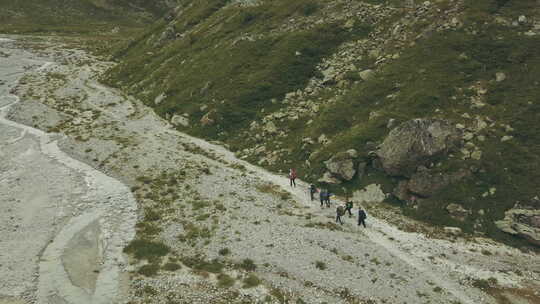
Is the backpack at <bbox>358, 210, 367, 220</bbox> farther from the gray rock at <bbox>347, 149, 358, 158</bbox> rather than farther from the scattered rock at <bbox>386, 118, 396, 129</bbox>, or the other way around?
the scattered rock at <bbox>386, 118, 396, 129</bbox>

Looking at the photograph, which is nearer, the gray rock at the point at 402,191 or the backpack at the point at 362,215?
the backpack at the point at 362,215

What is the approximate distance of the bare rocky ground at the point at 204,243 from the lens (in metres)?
30.9

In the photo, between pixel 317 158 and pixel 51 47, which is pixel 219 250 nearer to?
pixel 317 158

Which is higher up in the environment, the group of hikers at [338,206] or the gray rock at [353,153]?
the gray rock at [353,153]

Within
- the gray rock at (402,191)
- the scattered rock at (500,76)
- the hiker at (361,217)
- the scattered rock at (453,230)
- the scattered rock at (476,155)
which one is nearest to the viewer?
the scattered rock at (453,230)

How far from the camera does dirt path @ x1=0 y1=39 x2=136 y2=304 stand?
1195 inches

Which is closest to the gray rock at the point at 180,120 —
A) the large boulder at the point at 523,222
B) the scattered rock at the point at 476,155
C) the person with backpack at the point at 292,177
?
the person with backpack at the point at 292,177

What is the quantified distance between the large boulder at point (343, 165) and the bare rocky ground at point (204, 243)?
340 centimetres

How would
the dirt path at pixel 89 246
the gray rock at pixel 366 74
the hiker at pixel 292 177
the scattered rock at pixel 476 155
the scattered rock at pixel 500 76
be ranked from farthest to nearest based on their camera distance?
the gray rock at pixel 366 74, the scattered rock at pixel 500 76, the hiker at pixel 292 177, the scattered rock at pixel 476 155, the dirt path at pixel 89 246

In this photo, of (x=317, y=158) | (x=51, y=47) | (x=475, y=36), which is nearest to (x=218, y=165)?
(x=317, y=158)

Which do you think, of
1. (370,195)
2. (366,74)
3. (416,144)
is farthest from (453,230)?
(366,74)

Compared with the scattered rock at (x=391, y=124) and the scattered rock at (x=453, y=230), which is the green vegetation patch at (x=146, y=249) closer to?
the scattered rock at (x=453, y=230)

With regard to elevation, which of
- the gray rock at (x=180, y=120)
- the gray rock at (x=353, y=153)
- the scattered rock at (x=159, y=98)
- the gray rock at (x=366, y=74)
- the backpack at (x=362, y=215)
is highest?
the gray rock at (x=366, y=74)

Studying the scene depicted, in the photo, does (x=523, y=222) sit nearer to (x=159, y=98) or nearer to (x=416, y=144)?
(x=416, y=144)
